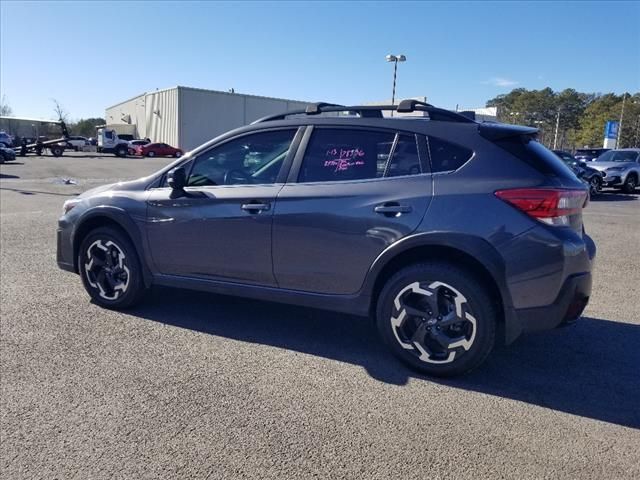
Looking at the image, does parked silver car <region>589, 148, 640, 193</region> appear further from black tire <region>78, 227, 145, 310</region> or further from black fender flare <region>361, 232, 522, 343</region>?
black tire <region>78, 227, 145, 310</region>

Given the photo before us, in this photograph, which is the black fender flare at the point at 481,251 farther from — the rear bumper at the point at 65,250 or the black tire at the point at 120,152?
the black tire at the point at 120,152

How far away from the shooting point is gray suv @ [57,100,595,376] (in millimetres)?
3266

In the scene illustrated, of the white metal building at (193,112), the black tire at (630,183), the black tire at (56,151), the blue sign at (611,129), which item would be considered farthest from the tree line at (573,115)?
the black tire at (56,151)

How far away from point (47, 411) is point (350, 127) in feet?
9.05

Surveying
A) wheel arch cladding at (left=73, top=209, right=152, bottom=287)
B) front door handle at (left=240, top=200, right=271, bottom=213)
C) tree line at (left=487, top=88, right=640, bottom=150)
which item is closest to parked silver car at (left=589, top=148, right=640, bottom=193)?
front door handle at (left=240, top=200, right=271, bottom=213)

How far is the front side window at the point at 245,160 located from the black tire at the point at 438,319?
1.36 metres

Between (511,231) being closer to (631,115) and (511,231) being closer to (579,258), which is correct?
(579,258)

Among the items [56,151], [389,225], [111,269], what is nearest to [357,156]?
[389,225]

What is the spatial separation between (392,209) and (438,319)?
0.81 meters

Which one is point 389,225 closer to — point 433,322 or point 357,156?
point 357,156

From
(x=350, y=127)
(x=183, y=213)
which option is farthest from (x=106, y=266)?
(x=350, y=127)

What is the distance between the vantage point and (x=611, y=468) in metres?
2.57

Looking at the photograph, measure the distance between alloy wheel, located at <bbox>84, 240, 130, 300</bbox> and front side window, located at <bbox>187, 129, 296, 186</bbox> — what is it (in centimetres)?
103

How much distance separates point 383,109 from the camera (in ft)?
13.0
